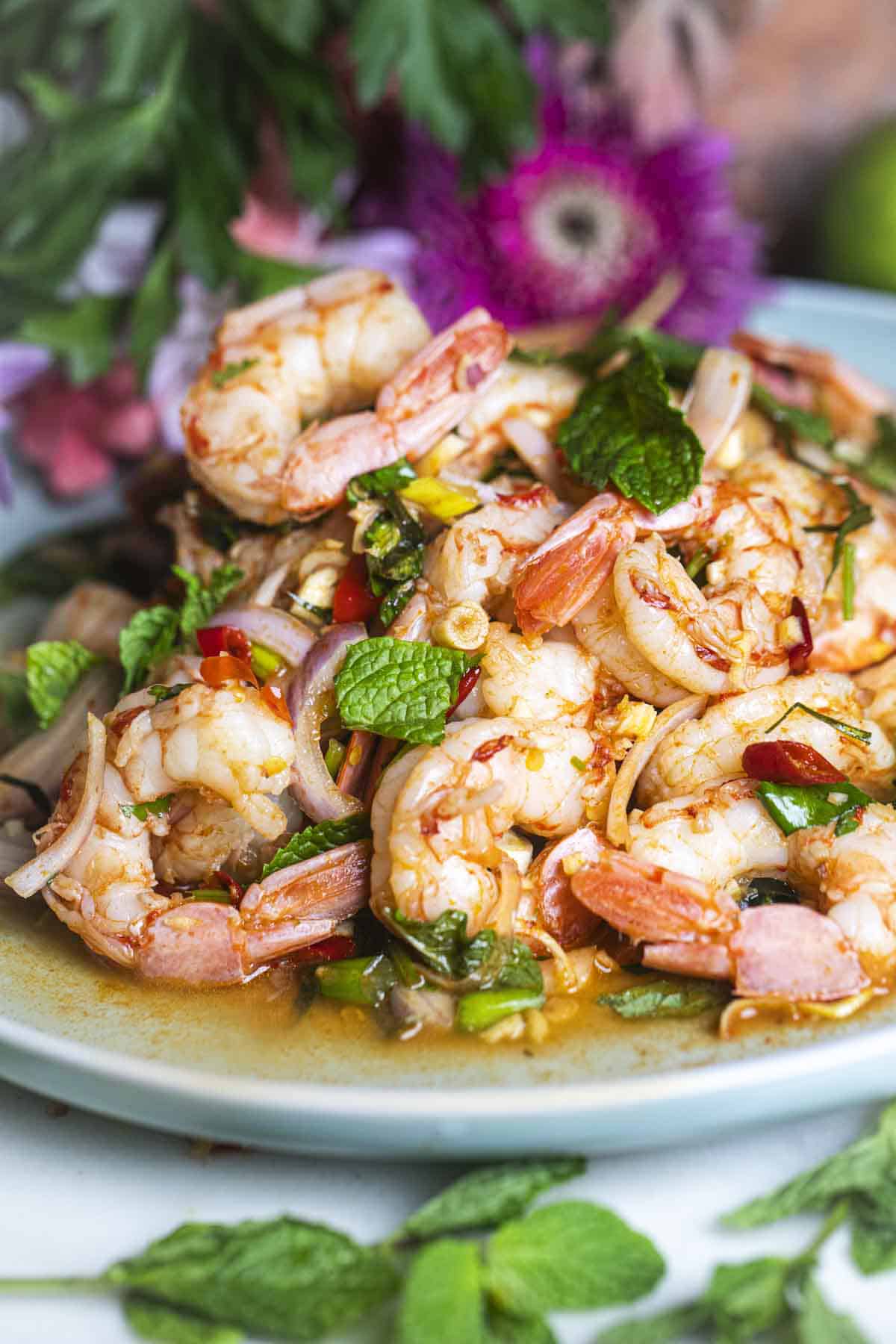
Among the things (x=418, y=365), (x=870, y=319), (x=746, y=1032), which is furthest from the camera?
(x=870, y=319)

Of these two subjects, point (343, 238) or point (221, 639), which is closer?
point (221, 639)

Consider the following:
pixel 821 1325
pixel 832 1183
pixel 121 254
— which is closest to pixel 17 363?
pixel 121 254

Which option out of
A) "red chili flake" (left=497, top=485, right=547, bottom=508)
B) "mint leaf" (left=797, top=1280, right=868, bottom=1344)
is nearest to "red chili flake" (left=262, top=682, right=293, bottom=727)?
"red chili flake" (left=497, top=485, right=547, bottom=508)

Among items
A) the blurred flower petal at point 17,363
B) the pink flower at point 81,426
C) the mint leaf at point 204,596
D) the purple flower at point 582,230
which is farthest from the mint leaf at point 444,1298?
the purple flower at point 582,230

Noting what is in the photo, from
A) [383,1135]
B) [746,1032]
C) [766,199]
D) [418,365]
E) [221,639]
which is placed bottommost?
[766,199]

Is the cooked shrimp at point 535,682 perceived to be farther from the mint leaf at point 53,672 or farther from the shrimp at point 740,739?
the mint leaf at point 53,672

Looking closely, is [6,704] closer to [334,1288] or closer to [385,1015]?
[385,1015]

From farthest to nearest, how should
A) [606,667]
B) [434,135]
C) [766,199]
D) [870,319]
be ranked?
[766,199]
[870,319]
[434,135]
[606,667]

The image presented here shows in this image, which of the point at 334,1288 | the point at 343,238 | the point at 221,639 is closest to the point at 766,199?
the point at 343,238
